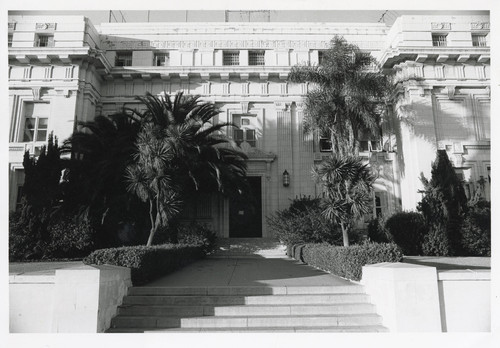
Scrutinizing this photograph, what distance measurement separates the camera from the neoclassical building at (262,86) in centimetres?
2005

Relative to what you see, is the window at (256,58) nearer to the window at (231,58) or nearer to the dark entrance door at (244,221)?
the window at (231,58)

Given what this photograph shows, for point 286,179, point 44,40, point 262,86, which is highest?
point 44,40

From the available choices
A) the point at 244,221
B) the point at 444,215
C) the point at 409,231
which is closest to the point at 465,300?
the point at 444,215

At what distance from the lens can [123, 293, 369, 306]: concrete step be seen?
7.45 m

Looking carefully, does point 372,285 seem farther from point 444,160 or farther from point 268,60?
point 268,60

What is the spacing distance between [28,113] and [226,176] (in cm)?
1158

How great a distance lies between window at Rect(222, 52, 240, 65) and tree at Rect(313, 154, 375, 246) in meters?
13.6

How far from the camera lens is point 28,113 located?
20.5 m

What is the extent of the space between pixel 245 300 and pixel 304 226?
334 inches

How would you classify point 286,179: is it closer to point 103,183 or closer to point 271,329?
point 103,183

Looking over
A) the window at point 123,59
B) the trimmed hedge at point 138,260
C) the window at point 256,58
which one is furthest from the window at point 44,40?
the trimmed hedge at point 138,260

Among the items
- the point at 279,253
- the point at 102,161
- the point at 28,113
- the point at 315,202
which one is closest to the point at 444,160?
the point at 315,202

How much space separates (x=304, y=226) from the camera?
15.6m

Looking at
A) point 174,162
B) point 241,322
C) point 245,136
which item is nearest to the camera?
point 241,322
